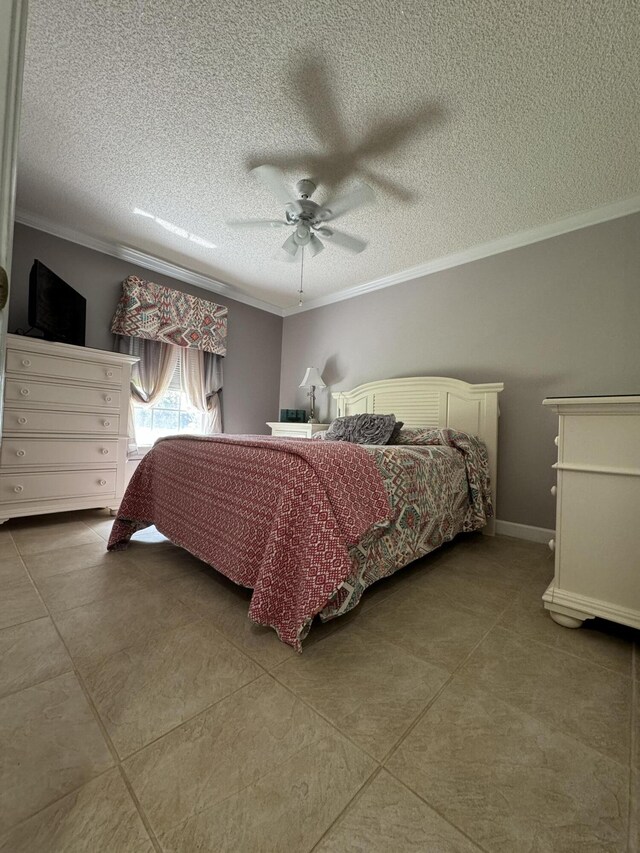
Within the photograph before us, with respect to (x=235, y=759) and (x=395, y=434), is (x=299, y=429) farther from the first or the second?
(x=235, y=759)

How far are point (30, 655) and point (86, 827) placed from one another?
69cm

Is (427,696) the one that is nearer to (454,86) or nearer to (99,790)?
(99,790)

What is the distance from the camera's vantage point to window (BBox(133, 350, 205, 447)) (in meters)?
3.49

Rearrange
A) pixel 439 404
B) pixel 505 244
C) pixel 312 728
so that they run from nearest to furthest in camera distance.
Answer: pixel 312 728 < pixel 505 244 < pixel 439 404

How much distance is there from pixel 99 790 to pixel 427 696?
828 millimetres

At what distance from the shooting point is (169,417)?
370 centimetres

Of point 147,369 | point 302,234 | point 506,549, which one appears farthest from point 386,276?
point 506,549

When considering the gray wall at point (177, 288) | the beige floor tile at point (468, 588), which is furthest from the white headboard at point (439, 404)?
the gray wall at point (177, 288)

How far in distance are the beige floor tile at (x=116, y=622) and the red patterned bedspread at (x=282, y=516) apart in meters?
0.25

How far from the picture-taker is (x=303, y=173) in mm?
2148

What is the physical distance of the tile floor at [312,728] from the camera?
66cm

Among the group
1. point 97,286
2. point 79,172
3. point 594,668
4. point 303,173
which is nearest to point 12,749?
point 594,668

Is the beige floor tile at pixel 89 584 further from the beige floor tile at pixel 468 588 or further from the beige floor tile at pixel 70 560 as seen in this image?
the beige floor tile at pixel 468 588

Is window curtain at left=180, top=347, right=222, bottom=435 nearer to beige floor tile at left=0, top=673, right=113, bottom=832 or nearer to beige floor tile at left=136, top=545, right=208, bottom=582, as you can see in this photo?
beige floor tile at left=136, top=545, right=208, bottom=582
